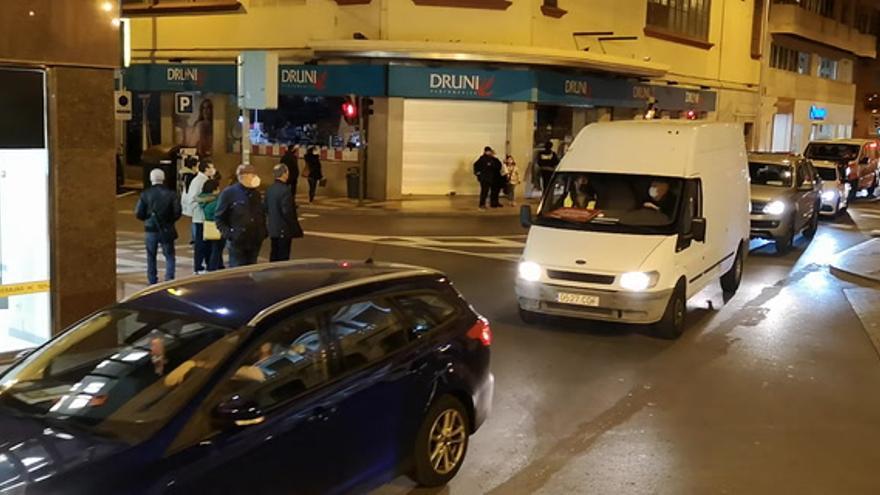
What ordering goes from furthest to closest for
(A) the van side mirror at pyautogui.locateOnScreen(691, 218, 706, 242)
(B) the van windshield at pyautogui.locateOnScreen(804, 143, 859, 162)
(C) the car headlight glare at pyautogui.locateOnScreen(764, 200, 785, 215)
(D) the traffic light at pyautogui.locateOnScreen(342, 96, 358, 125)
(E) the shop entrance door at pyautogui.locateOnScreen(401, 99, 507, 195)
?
1. (B) the van windshield at pyautogui.locateOnScreen(804, 143, 859, 162)
2. (E) the shop entrance door at pyautogui.locateOnScreen(401, 99, 507, 195)
3. (D) the traffic light at pyautogui.locateOnScreen(342, 96, 358, 125)
4. (C) the car headlight glare at pyautogui.locateOnScreen(764, 200, 785, 215)
5. (A) the van side mirror at pyautogui.locateOnScreen(691, 218, 706, 242)

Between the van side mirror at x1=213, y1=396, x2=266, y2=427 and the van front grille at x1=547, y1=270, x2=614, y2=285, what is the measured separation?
622cm

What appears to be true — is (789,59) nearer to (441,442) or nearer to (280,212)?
(280,212)

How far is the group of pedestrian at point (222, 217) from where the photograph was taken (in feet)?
36.2

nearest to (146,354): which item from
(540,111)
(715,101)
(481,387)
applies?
(481,387)

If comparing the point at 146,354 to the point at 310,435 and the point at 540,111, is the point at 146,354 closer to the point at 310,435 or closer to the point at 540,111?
the point at 310,435

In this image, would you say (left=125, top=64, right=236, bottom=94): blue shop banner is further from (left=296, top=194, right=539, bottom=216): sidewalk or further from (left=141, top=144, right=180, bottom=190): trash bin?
(left=141, top=144, right=180, bottom=190): trash bin

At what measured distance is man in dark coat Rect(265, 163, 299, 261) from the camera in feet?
39.8

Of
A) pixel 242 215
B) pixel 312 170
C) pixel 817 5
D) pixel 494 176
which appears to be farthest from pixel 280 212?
pixel 817 5

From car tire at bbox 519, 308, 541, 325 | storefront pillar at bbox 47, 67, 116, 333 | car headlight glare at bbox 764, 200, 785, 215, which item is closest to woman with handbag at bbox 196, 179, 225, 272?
storefront pillar at bbox 47, 67, 116, 333

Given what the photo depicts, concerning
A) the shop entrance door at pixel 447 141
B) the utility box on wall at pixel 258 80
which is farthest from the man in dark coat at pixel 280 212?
the shop entrance door at pixel 447 141

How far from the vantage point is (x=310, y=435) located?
4.92 m

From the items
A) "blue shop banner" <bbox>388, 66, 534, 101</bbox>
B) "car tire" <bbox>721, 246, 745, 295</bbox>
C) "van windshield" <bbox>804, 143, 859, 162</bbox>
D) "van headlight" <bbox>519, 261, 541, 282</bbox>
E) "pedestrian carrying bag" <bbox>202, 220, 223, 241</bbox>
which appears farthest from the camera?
"van windshield" <bbox>804, 143, 859, 162</bbox>

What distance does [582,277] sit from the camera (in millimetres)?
10344

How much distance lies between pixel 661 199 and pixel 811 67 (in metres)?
47.7
